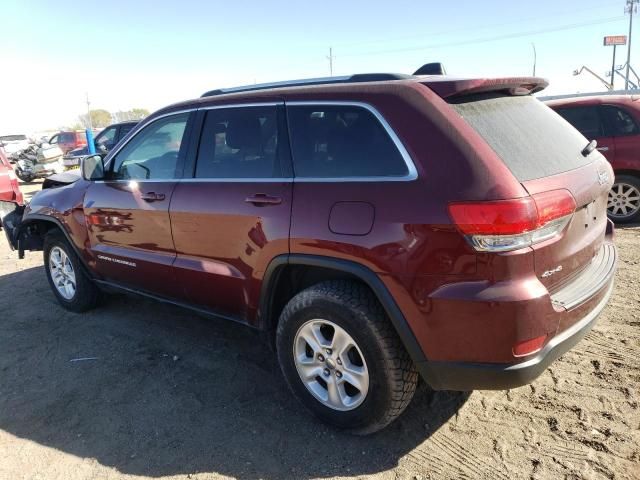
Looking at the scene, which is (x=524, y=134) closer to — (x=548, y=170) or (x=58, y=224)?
(x=548, y=170)

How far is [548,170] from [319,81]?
1423mm

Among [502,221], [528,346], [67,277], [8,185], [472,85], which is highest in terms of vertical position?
[472,85]

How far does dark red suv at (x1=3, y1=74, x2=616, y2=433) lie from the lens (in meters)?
2.24

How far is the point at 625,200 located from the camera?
6711mm

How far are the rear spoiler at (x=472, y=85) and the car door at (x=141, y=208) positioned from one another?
1851 mm

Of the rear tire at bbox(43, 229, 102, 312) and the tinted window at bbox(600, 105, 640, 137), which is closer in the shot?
the rear tire at bbox(43, 229, 102, 312)

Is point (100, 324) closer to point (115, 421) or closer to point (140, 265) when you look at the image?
point (140, 265)

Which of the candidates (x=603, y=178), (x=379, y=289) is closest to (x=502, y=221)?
(x=379, y=289)

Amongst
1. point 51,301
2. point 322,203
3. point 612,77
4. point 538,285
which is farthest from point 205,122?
point 612,77

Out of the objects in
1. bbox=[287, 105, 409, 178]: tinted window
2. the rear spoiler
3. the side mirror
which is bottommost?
the side mirror

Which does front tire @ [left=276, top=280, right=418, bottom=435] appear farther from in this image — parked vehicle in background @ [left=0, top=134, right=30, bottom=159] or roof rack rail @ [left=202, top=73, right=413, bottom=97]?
parked vehicle in background @ [left=0, top=134, right=30, bottom=159]

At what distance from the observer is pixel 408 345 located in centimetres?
245

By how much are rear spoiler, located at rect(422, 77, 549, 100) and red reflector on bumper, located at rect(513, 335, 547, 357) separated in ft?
3.98

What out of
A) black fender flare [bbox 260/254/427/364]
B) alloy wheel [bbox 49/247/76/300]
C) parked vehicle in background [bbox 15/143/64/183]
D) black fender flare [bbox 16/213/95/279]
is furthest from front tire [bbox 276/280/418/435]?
parked vehicle in background [bbox 15/143/64/183]
